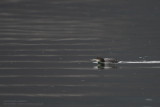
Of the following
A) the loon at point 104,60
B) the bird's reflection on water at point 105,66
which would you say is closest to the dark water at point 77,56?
the bird's reflection on water at point 105,66

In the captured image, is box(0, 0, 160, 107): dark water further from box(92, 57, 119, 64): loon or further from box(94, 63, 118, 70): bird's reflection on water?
box(92, 57, 119, 64): loon

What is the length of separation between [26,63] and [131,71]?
2.80 metres

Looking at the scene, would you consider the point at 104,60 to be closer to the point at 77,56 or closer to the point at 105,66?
the point at 105,66

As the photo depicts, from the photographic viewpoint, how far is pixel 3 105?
53.4ft

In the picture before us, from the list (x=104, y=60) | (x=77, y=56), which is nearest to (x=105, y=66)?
(x=104, y=60)

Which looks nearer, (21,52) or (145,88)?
(145,88)

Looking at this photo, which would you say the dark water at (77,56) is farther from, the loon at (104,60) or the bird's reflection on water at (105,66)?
the loon at (104,60)

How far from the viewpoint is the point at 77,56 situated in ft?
76.3

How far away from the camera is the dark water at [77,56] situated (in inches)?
684

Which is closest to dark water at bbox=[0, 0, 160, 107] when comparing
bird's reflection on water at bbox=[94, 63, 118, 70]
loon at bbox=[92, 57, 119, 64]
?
bird's reflection on water at bbox=[94, 63, 118, 70]

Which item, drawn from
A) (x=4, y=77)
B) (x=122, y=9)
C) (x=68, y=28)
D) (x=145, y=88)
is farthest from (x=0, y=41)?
(x=122, y=9)

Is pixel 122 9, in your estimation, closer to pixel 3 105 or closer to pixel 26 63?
pixel 26 63

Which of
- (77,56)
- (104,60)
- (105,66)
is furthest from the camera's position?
(77,56)

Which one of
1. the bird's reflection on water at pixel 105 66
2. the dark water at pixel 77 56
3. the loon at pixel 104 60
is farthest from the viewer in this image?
the loon at pixel 104 60
